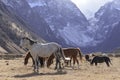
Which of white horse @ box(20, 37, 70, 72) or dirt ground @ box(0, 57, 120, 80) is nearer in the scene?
dirt ground @ box(0, 57, 120, 80)

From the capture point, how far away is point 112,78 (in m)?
31.6

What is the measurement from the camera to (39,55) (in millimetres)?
39062

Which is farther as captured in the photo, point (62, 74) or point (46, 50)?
point (46, 50)

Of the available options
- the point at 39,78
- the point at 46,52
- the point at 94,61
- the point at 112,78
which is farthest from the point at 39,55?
the point at 94,61

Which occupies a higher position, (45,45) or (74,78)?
(45,45)

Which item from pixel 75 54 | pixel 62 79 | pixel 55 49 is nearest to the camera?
pixel 62 79

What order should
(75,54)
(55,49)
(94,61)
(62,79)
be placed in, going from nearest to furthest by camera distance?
1. (62,79)
2. (55,49)
3. (75,54)
4. (94,61)

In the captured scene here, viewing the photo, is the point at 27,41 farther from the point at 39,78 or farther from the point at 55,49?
the point at 39,78

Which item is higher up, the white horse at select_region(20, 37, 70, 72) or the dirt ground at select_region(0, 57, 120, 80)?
the white horse at select_region(20, 37, 70, 72)

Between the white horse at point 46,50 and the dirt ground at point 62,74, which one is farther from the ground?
the white horse at point 46,50

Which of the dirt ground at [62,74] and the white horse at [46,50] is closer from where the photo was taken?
the dirt ground at [62,74]

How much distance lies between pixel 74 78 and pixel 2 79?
18.1ft

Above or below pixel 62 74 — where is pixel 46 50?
above

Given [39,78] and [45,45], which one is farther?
[45,45]
